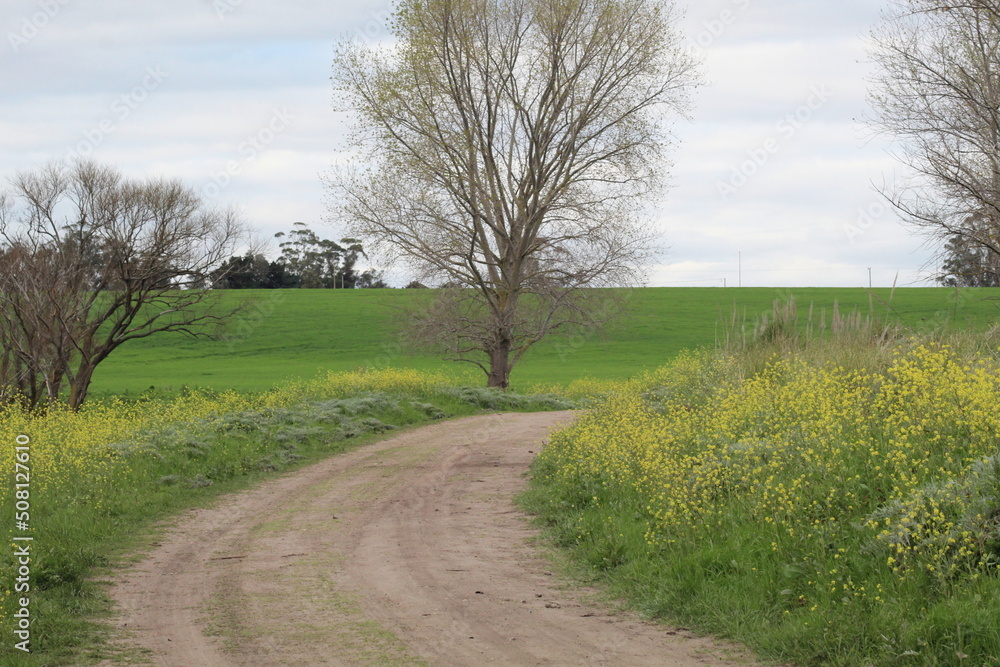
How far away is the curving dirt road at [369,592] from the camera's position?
6.39 meters

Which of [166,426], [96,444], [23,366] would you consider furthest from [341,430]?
[23,366]

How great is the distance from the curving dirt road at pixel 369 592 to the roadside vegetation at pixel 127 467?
43 cm

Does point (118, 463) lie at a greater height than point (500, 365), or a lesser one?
lesser

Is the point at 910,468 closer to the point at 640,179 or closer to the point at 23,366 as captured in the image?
the point at 640,179

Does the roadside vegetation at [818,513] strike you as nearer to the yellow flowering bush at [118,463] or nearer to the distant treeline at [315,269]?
the yellow flowering bush at [118,463]

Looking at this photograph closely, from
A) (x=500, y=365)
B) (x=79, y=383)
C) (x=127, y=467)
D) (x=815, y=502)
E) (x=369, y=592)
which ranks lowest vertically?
(x=369, y=592)

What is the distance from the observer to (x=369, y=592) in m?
7.88

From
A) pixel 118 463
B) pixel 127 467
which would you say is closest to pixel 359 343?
pixel 118 463

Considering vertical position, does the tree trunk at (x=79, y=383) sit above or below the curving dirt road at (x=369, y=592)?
above

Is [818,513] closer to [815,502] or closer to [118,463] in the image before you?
[815,502]

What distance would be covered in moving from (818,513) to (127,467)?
9952 mm

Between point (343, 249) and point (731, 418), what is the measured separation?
98.2 m

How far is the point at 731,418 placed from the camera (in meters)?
11.5

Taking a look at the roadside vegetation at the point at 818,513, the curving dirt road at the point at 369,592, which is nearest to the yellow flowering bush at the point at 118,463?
the curving dirt road at the point at 369,592
